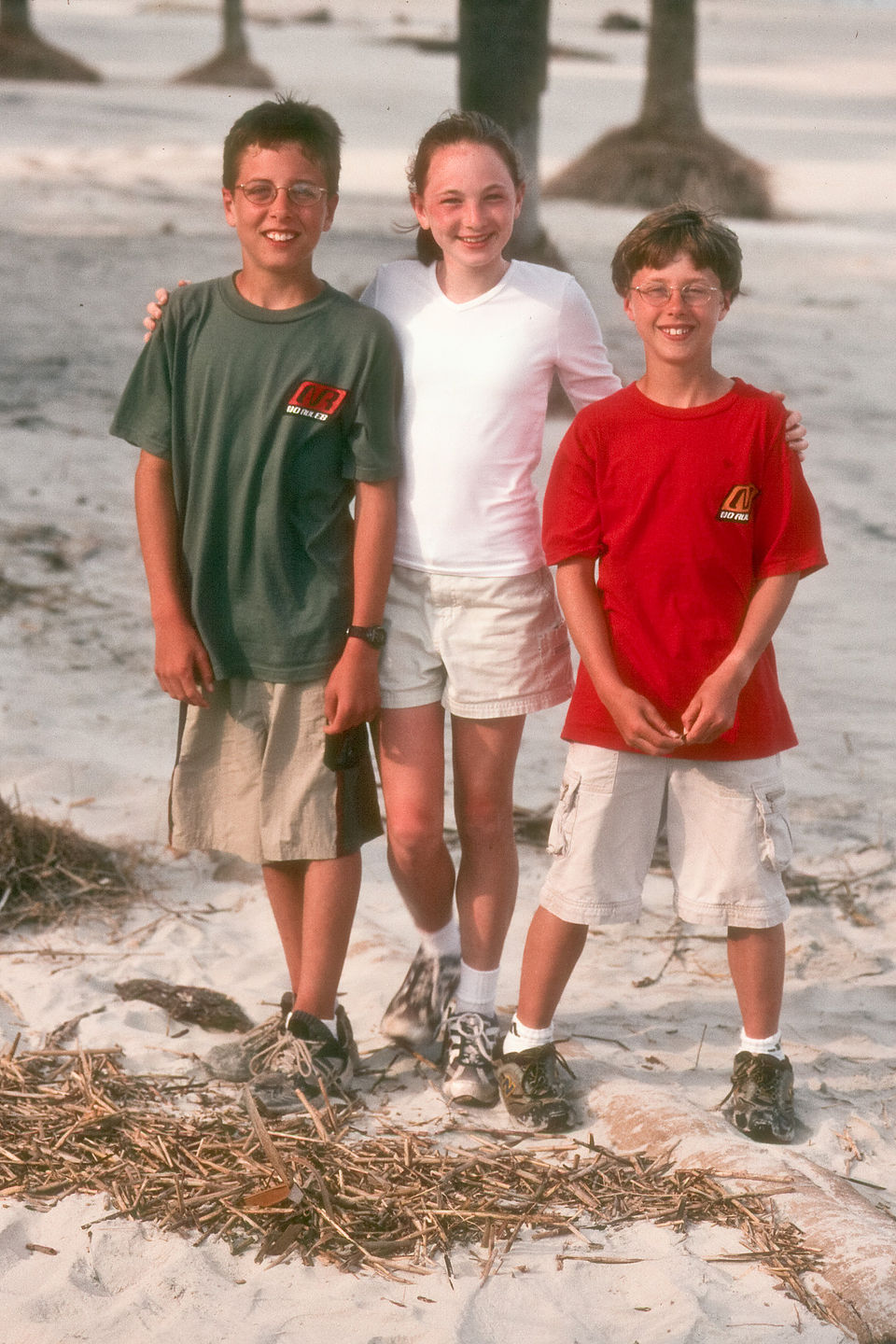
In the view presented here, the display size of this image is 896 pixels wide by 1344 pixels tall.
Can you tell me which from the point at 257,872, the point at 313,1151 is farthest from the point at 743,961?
the point at 257,872

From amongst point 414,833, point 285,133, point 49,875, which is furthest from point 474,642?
point 49,875

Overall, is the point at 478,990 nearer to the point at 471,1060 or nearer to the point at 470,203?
the point at 471,1060

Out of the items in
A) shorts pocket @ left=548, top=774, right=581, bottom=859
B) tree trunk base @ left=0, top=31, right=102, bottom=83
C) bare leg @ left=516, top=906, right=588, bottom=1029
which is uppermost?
tree trunk base @ left=0, top=31, right=102, bottom=83

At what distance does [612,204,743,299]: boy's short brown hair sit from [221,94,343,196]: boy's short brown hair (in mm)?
570

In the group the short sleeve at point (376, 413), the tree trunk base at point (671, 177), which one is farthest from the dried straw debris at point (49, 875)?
the tree trunk base at point (671, 177)

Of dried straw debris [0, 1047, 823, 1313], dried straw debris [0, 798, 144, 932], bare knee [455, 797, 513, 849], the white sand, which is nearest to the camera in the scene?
the white sand

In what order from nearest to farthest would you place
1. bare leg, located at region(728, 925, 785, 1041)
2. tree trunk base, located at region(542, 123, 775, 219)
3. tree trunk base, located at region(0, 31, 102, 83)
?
1. bare leg, located at region(728, 925, 785, 1041)
2. tree trunk base, located at region(542, 123, 775, 219)
3. tree trunk base, located at region(0, 31, 102, 83)

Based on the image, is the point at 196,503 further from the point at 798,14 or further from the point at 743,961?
the point at 798,14

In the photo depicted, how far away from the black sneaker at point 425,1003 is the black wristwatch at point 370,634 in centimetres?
79

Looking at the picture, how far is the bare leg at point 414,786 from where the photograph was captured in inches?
120

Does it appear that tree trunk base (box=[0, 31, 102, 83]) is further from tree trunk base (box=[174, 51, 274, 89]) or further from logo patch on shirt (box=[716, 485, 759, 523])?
logo patch on shirt (box=[716, 485, 759, 523])

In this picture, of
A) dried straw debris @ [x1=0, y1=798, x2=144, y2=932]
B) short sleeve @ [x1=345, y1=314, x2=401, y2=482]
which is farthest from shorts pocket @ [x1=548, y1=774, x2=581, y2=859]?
dried straw debris @ [x1=0, y1=798, x2=144, y2=932]

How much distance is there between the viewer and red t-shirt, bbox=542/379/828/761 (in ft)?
9.13

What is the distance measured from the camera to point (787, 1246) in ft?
8.50
